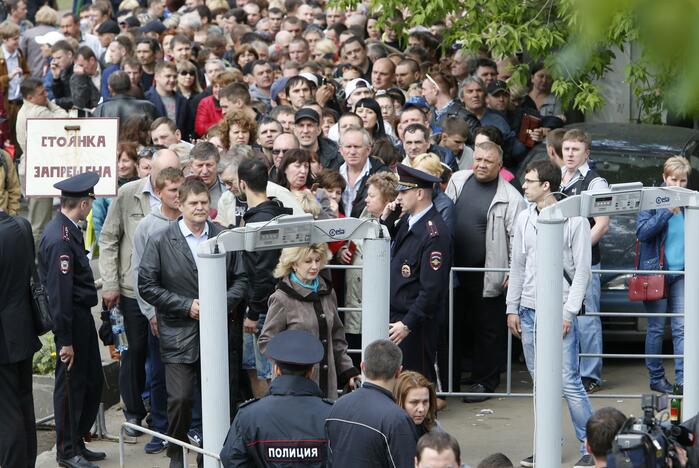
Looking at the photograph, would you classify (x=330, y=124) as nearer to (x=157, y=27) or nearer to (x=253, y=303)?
(x=253, y=303)

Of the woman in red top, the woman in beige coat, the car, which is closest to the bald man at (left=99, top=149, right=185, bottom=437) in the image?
the woman in beige coat

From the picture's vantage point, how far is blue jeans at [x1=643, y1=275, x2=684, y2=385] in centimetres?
1001

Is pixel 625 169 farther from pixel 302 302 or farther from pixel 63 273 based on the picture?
pixel 63 273

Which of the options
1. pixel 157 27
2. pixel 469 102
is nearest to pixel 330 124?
pixel 469 102

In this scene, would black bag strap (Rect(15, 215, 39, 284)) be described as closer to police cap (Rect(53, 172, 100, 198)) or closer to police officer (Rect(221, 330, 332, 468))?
police cap (Rect(53, 172, 100, 198))

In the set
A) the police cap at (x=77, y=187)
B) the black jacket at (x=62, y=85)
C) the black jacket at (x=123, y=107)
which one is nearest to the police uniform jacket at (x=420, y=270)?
the police cap at (x=77, y=187)

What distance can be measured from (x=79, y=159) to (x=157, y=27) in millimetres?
9314

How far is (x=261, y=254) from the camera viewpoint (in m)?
8.65

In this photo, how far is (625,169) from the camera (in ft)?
38.2

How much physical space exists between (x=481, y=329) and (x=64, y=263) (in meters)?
3.53

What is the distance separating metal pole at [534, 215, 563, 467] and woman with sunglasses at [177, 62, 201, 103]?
839 centimetres

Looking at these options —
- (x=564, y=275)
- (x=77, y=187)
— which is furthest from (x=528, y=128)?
(x=77, y=187)

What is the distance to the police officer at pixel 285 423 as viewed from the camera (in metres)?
5.83

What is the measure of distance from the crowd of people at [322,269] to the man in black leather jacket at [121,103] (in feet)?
0.07
